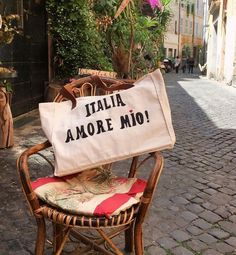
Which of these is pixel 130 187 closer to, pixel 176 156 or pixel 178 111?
pixel 176 156

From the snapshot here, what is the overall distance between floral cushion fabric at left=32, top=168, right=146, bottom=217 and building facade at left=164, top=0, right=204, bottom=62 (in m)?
39.8

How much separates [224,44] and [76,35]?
13334 millimetres

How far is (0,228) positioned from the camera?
2988 mm

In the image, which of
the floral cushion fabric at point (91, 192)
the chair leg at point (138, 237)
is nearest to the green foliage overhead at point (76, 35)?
the floral cushion fabric at point (91, 192)

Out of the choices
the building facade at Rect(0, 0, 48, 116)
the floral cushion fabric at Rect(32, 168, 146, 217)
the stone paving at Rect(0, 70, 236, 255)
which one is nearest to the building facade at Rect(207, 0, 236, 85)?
the building facade at Rect(0, 0, 48, 116)

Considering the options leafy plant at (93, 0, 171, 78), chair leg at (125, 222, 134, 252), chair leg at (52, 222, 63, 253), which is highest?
leafy plant at (93, 0, 171, 78)

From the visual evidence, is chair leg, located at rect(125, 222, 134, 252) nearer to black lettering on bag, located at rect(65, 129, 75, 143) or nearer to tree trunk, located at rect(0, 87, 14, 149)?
black lettering on bag, located at rect(65, 129, 75, 143)

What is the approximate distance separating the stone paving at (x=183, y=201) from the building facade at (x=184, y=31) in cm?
3663

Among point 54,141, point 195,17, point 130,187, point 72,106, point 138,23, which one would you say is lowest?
point 130,187

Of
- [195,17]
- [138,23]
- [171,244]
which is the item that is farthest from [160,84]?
→ [195,17]

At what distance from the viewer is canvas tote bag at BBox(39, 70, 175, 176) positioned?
2.20 meters

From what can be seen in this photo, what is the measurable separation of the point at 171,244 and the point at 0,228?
49.2 inches

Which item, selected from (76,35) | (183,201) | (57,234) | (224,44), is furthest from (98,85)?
(224,44)

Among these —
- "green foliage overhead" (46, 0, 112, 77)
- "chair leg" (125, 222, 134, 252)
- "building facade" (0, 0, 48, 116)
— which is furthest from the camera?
"green foliage overhead" (46, 0, 112, 77)
